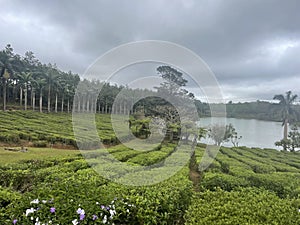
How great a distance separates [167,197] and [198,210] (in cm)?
66

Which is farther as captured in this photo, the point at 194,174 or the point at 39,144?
the point at 39,144

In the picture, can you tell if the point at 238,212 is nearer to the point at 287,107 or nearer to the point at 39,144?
the point at 39,144

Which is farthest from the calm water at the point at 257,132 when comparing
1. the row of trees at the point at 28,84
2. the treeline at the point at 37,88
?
the row of trees at the point at 28,84

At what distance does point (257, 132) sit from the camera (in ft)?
115

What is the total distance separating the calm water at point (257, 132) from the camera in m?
29.3

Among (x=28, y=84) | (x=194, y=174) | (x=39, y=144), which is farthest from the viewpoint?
(x=28, y=84)

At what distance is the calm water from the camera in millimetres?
29312

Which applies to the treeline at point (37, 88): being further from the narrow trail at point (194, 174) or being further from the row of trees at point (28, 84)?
the narrow trail at point (194, 174)

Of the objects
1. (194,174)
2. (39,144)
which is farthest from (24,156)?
(194,174)

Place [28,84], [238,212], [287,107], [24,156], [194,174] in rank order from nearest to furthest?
1. [238,212]
2. [194,174]
3. [24,156]
4. [287,107]
5. [28,84]

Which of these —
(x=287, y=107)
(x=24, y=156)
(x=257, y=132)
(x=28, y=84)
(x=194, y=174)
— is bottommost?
(x=257, y=132)

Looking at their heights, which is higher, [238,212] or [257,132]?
[238,212]

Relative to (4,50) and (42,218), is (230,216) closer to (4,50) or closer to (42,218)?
(42,218)

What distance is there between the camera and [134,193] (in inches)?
160
